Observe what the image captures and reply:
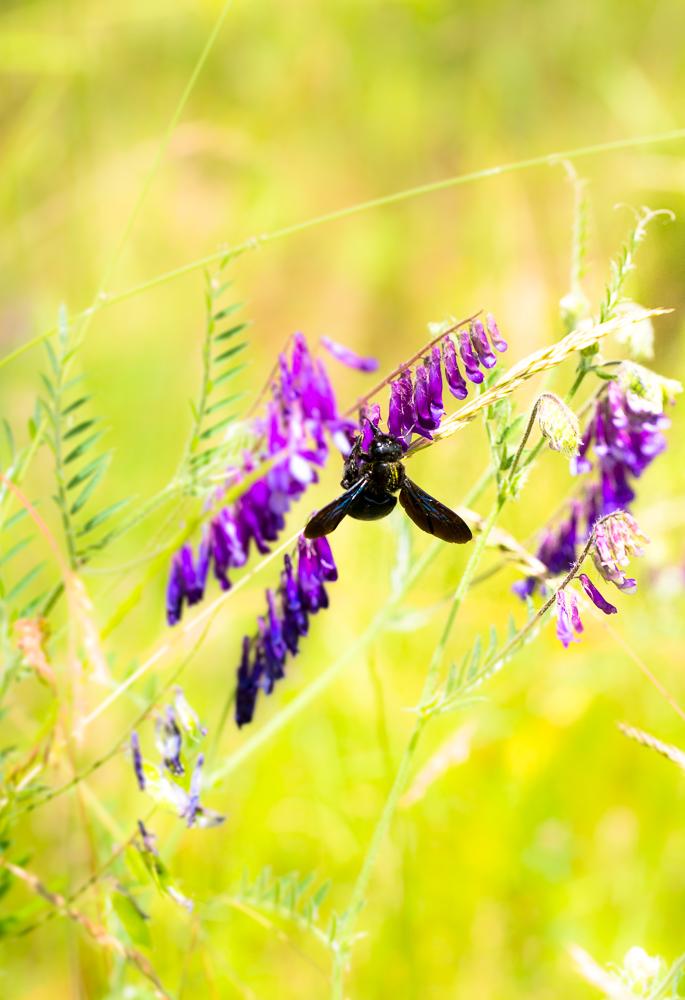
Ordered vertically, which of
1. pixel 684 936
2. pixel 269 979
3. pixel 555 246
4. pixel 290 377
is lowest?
pixel 684 936

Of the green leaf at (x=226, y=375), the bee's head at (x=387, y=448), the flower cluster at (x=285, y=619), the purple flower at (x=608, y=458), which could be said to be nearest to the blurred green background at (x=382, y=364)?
the green leaf at (x=226, y=375)

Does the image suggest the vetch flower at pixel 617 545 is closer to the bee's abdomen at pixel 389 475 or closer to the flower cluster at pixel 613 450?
the flower cluster at pixel 613 450

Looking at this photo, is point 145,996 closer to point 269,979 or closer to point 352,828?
point 269,979

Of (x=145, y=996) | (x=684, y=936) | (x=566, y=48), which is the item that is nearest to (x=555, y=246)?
(x=566, y=48)

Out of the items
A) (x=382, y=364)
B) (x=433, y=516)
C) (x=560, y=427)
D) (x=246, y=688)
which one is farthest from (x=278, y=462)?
(x=382, y=364)

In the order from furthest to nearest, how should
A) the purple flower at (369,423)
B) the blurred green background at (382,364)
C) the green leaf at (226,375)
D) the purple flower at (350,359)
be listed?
the blurred green background at (382,364) < the green leaf at (226,375) < the purple flower at (350,359) < the purple flower at (369,423)

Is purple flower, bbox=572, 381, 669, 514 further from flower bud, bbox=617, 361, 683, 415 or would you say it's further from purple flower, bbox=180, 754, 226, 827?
purple flower, bbox=180, 754, 226, 827
